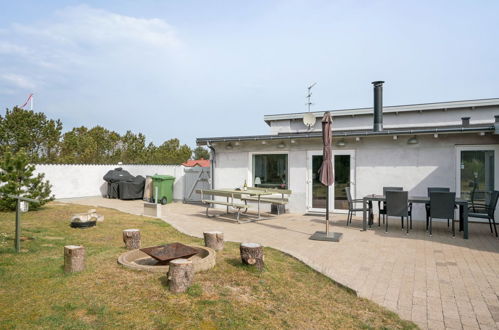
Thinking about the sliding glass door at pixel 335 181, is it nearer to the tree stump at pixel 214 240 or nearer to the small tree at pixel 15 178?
the tree stump at pixel 214 240

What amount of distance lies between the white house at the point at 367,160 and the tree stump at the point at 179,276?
7781mm

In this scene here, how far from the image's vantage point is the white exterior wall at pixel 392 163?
953cm

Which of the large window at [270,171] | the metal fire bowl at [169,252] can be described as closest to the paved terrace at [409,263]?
the metal fire bowl at [169,252]

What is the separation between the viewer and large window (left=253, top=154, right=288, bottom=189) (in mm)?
11758

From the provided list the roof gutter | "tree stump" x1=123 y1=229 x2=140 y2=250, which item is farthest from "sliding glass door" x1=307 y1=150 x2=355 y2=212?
"tree stump" x1=123 y1=229 x2=140 y2=250

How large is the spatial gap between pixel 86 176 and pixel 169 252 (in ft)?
45.8

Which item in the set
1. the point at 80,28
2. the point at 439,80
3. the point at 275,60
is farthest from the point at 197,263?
the point at 439,80

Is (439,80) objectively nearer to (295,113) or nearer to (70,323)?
(295,113)

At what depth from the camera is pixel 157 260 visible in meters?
4.73

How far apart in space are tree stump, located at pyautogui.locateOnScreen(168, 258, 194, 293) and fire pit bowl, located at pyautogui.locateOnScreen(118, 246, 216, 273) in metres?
0.43

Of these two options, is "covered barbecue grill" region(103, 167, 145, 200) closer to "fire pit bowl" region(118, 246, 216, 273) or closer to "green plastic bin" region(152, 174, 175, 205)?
"green plastic bin" region(152, 174, 175, 205)

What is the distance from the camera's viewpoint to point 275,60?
14109mm

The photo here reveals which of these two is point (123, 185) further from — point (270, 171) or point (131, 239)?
point (131, 239)

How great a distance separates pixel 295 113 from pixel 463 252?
42.5 ft
